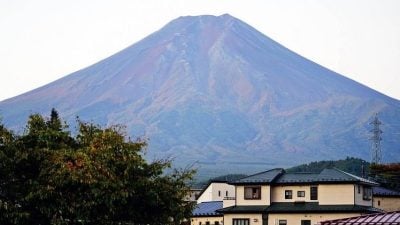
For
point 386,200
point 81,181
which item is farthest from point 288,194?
point 81,181

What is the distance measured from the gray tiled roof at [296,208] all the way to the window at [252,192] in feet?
2.17

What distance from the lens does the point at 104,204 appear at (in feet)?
130

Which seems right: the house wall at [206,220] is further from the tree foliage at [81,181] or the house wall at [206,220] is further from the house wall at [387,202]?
the tree foliage at [81,181]

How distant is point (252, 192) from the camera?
7038 cm

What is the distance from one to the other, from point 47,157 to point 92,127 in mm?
3684

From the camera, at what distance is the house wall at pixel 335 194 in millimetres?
66312

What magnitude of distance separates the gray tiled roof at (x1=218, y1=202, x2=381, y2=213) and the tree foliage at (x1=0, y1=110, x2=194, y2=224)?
944 inches

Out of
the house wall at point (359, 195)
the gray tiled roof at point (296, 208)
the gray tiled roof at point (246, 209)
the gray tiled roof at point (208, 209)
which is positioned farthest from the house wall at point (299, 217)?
the gray tiled roof at point (208, 209)

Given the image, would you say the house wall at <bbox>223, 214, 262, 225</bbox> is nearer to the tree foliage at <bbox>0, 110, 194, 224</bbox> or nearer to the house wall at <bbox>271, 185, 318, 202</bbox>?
the house wall at <bbox>271, 185, 318, 202</bbox>

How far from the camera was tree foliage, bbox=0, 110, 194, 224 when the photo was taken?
3894 centimetres

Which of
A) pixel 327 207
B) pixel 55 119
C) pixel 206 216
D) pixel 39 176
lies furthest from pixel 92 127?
pixel 206 216

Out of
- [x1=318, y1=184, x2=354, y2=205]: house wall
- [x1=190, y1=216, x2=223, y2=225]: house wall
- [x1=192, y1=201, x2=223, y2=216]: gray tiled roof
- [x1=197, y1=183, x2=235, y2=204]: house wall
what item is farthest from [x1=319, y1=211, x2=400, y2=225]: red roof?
[x1=197, y1=183, x2=235, y2=204]: house wall

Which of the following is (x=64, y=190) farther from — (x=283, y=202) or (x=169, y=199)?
(x=283, y=202)

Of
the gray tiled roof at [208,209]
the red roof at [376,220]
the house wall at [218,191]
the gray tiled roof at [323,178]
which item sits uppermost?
the house wall at [218,191]
